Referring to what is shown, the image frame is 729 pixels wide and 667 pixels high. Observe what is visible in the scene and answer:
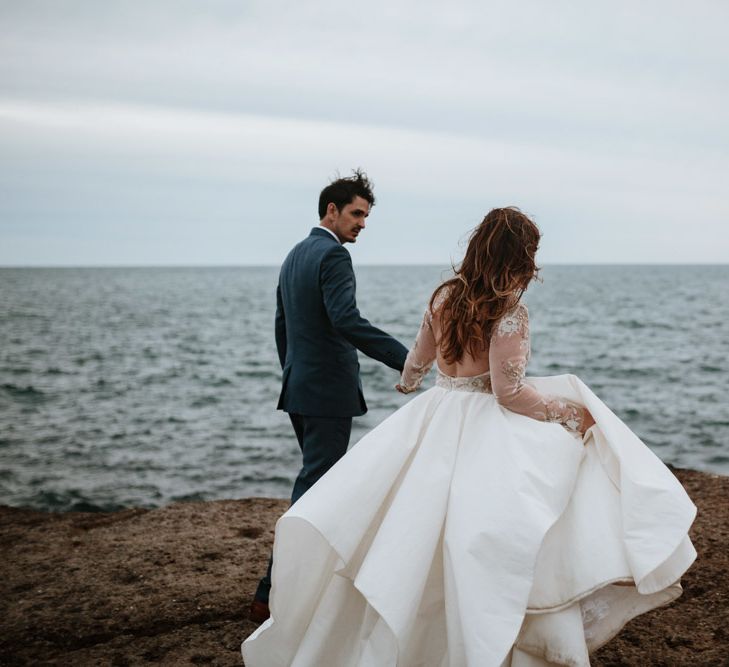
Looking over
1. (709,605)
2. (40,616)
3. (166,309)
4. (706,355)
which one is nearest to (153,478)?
(40,616)

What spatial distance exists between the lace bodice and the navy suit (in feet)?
Result: 2.78

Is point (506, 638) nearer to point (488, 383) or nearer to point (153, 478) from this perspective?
point (488, 383)

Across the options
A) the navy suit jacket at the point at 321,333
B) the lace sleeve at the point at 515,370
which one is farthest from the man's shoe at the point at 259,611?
the lace sleeve at the point at 515,370

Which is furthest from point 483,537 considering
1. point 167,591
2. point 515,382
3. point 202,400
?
point 202,400

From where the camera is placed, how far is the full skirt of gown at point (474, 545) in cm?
294

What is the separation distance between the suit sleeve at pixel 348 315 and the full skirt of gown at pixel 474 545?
0.56 meters

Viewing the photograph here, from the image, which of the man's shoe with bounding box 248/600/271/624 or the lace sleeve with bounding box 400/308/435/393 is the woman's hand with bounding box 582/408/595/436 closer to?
the lace sleeve with bounding box 400/308/435/393

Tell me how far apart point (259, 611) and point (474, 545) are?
1903 millimetres

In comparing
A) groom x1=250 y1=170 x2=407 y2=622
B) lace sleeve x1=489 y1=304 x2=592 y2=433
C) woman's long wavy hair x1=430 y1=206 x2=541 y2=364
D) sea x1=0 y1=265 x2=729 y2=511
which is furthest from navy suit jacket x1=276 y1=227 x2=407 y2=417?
sea x1=0 y1=265 x2=729 y2=511

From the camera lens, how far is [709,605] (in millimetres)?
4383

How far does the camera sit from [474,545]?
9.73 feet

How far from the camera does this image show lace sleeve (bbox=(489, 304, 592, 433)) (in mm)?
3236

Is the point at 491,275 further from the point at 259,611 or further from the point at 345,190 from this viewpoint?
the point at 259,611

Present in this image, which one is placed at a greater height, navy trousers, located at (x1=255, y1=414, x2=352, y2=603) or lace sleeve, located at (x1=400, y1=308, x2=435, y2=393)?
lace sleeve, located at (x1=400, y1=308, x2=435, y2=393)
